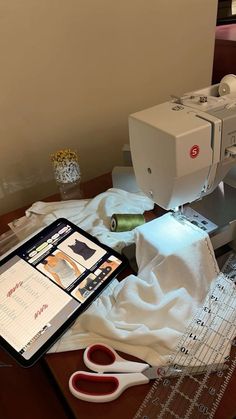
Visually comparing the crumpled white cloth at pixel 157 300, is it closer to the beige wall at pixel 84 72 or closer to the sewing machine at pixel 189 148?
the sewing machine at pixel 189 148

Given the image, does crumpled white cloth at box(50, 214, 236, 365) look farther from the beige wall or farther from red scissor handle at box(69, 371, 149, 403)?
the beige wall

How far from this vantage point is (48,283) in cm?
82

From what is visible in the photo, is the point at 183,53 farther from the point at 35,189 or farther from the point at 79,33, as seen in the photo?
the point at 35,189

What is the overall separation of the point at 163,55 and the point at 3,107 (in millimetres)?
675

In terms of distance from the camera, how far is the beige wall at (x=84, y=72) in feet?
3.62

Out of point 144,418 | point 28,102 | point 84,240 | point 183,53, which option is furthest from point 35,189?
point 144,418

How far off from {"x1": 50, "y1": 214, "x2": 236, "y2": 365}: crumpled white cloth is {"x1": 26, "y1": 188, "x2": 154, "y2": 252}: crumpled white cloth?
6.4 inches

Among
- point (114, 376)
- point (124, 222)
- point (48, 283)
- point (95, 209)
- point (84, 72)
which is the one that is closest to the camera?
point (114, 376)

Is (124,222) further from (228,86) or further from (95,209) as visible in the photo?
(228,86)

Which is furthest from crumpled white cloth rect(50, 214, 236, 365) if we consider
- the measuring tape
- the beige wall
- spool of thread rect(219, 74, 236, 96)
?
Result: the beige wall

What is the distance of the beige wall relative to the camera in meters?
1.10

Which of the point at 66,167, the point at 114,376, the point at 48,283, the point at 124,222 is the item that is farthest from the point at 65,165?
the point at 114,376

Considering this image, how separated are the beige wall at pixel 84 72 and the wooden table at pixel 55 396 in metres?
0.66

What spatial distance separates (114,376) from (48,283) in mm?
261
